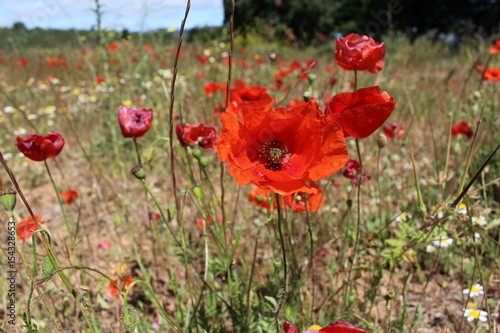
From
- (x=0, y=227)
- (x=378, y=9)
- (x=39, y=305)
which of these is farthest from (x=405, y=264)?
(x=378, y=9)

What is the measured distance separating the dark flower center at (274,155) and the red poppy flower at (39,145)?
30.4 inches

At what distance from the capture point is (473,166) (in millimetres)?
2432

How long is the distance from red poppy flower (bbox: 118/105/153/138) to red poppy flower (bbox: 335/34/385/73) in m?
0.68

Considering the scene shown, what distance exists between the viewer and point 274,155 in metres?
0.99

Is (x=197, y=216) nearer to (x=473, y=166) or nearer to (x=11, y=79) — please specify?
(x=473, y=166)

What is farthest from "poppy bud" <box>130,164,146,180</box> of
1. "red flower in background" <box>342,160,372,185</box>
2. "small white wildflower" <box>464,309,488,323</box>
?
"small white wildflower" <box>464,309,488,323</box>

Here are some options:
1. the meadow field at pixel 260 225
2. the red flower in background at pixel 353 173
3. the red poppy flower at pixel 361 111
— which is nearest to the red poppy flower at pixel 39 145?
the meadow field at pixel 260 225

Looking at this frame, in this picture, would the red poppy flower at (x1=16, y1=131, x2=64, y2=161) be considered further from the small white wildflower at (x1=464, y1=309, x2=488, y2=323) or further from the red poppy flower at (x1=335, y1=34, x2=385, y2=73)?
the small white wildflower at (x1=464, y1=309, x2=488, y2=323)

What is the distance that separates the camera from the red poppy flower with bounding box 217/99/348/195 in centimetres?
84

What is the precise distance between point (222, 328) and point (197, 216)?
1.22 meters

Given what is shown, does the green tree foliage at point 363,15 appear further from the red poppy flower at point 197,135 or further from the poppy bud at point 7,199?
the poppy bud at point 7,199

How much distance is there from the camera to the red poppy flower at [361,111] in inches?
35.0

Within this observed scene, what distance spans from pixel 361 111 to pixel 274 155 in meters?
0.25

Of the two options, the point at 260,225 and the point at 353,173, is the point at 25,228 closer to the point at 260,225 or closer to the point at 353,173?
the point at 260,225
